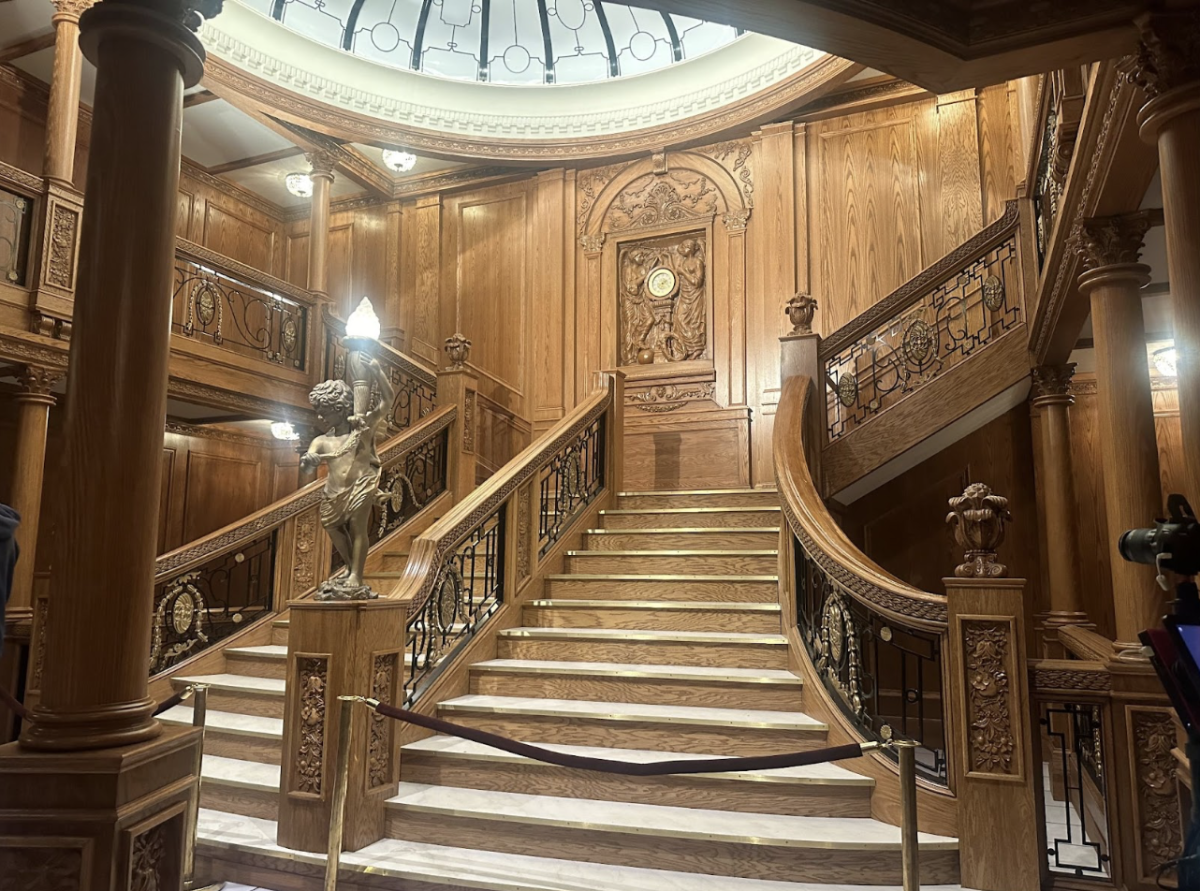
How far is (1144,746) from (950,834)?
911mm

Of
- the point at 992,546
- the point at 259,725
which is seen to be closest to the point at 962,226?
the point at 992,546

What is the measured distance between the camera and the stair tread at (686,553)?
18.3ft

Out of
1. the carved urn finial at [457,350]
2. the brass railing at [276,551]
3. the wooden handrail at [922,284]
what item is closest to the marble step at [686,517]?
the wooden handrail at [922,284]

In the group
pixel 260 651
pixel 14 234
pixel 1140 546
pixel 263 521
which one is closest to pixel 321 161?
pixel 14 234

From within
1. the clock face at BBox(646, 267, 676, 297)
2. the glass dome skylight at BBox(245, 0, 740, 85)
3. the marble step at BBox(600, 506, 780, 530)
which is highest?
the glass dome skylight at BBox(245, 0, 740, 85)

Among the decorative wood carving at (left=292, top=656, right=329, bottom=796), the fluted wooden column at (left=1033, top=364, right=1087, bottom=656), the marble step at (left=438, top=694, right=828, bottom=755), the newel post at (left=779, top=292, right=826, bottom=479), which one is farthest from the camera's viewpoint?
the fluted wooden column at (left=1033, top=364, right=1087, bottom=656)

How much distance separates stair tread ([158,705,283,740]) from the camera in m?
4.54

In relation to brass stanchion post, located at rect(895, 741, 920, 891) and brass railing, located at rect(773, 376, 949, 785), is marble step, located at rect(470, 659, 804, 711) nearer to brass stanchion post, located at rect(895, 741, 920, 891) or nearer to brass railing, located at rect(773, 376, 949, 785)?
brass railing, located at rect(773, 376, 949, 785)

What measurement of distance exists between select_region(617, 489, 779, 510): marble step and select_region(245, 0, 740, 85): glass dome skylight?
5.13m

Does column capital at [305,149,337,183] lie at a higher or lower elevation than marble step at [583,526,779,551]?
higher

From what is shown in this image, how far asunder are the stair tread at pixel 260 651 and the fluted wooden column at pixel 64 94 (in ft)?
12.4

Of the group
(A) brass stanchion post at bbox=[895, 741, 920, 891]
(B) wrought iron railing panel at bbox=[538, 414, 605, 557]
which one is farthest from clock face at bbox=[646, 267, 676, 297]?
(A) brass stanchion post at bbox=[895, 741, 920, 891]

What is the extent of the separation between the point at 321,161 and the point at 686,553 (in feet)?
20.2

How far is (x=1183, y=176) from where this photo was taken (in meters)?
2.90
